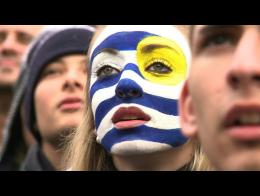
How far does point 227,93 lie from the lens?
4.63 ft

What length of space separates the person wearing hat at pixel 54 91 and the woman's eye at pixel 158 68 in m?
0.69

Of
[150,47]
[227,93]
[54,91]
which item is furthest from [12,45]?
[227,93]

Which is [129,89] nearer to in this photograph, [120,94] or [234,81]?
[120,94]

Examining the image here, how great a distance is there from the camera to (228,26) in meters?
1.52

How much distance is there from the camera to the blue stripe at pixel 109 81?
2258mm

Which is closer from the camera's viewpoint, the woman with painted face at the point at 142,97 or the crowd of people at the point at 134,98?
the crowd of people at the point at 134,98

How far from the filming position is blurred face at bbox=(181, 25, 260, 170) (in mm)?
1349

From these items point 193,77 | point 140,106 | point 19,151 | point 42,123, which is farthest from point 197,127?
point 19,151

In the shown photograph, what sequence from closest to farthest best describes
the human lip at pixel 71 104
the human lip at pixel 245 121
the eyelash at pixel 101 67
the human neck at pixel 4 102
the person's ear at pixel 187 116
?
the human lip at pixel 245 121
the person's ear at pixel 187 116
the eyelash at pixel 101 67
the human lip at pixel 71 104
the human neck at pixel 4 102

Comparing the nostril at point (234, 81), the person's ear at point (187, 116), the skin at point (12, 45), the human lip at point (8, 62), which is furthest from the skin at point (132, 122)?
the human lip at point (8, 62)

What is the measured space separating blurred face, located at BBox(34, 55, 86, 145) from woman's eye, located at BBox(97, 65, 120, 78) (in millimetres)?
512

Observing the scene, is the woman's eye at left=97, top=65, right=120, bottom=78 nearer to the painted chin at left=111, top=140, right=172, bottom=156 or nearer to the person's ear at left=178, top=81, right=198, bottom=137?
the painted chin at left=111, top=140, right=172, bottom=156

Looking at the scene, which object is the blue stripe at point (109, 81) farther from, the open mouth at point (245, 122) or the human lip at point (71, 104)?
the open mouth at point (245, 122)

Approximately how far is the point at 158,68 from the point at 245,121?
94 centimetres
